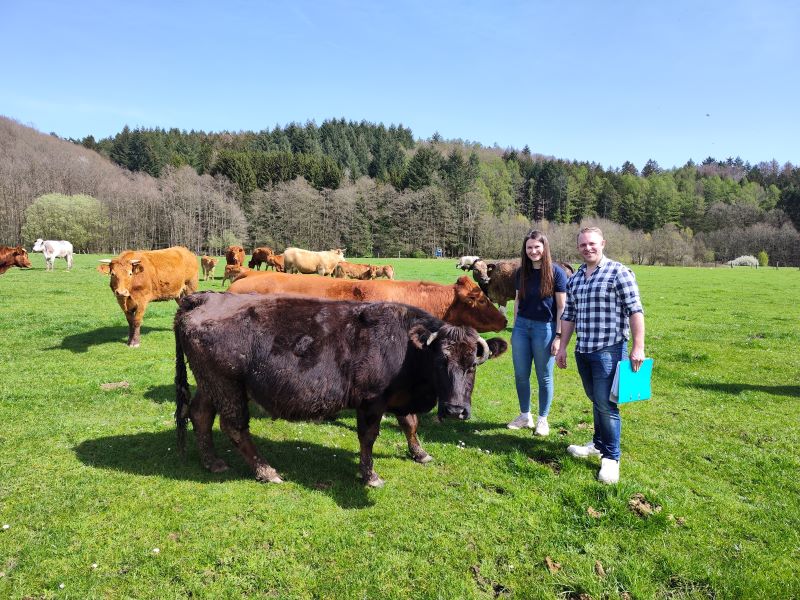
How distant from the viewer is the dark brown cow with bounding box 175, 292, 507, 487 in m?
4.80

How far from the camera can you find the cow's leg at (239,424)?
4.96 m

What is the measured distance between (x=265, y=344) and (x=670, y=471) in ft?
16.5

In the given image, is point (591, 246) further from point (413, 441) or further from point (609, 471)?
point (413, 441)

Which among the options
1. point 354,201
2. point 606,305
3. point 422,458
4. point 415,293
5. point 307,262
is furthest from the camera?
point 354,201

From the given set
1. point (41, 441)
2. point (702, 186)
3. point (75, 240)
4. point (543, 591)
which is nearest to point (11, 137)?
point (75, 240)

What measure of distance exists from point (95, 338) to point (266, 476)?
931cm

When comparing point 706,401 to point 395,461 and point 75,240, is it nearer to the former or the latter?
point 395,461

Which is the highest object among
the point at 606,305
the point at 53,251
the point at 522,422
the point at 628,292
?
the point at 53,251

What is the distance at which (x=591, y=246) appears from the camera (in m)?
4.93

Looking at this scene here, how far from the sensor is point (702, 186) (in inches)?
4732

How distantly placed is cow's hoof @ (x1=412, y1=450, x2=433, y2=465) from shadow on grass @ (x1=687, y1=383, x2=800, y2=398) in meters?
6.60

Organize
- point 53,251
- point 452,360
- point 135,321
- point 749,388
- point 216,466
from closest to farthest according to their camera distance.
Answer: point 452,360 → point 216,466 → point 749,388 → point 135,321 → point 53,251

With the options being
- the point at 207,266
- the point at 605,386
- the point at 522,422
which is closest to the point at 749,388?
the point at 522,422

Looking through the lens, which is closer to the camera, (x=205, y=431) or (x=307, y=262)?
(x=205, y=431)
